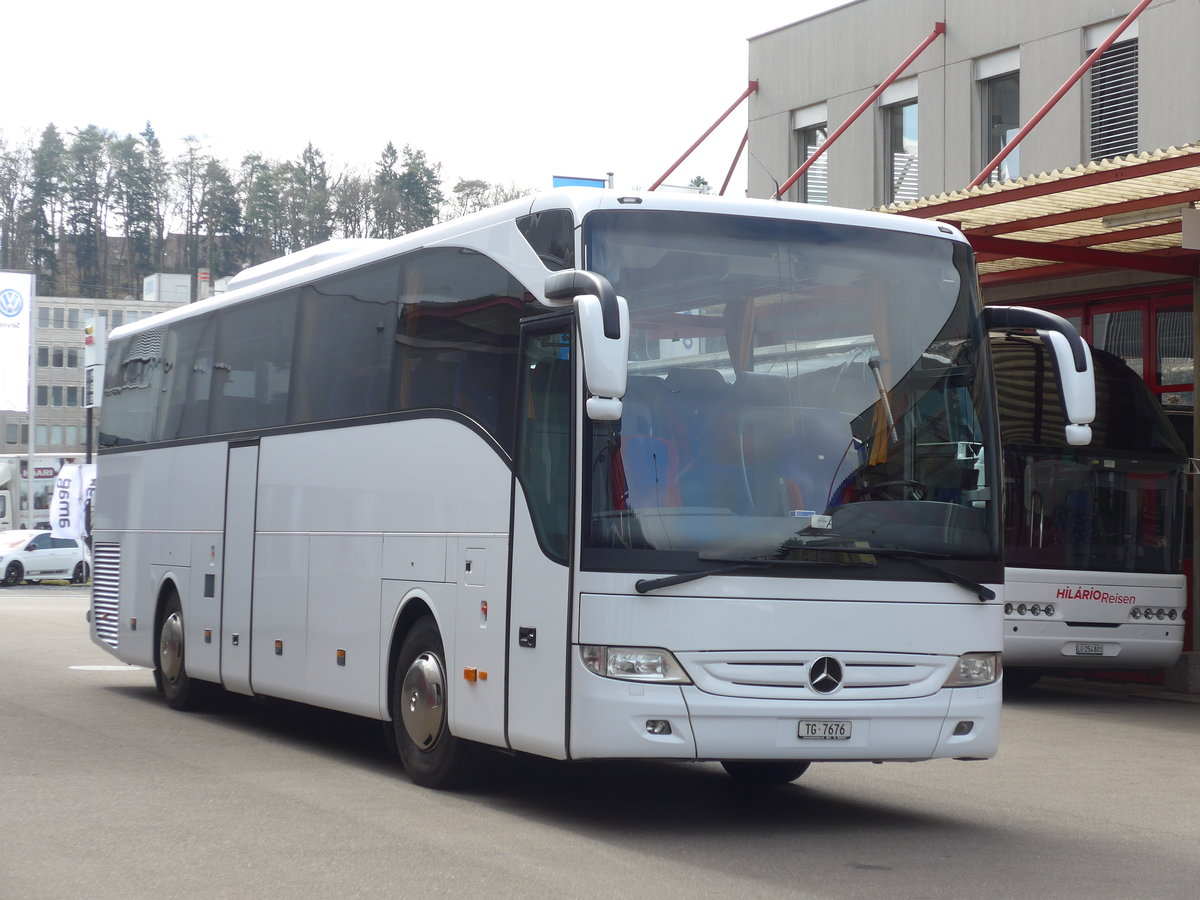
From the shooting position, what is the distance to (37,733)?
13.2m

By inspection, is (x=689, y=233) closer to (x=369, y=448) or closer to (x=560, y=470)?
(x=560, y=470)

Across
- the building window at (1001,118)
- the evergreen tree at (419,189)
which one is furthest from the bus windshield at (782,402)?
the evergreen tree at (419,189)

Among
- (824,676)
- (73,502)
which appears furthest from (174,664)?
(73,502)

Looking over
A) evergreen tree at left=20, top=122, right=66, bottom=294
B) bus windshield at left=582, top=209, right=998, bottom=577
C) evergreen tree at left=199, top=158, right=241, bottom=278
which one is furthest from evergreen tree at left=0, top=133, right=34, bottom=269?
bus windshield at left=582, top=209, right=998, bottom=577

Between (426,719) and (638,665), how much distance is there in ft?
7.18

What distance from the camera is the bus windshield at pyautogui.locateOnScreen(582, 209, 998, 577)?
8.63 m

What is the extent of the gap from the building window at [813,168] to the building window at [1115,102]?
585 centimetres

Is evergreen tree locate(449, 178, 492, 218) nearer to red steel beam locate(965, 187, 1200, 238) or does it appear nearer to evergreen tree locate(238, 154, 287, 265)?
evergreen tree locate(238, 154, 287, 265)

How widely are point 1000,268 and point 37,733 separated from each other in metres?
12.2

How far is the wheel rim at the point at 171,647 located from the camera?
15.1 meters

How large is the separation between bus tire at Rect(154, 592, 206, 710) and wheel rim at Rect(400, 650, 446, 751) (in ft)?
16.0

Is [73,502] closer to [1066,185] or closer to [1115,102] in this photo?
[1115,102]

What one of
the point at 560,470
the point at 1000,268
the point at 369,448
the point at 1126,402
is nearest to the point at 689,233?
the point at 560,470

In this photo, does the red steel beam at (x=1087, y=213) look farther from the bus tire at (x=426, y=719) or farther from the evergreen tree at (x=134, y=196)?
the evergreen tree at (x=134, y=196)
